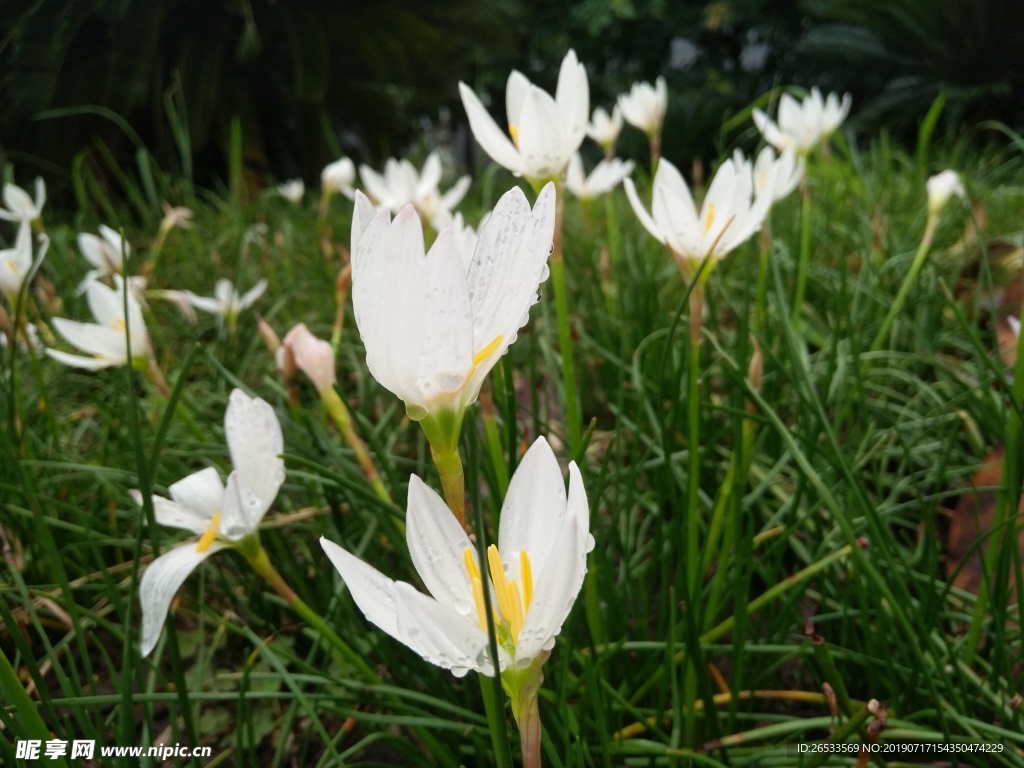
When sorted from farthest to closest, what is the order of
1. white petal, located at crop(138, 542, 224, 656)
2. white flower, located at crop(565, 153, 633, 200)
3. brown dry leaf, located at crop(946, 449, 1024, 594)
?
1. white flower, located at crop(565, 153, 633, 200)
2. brown dry leaf, located at crop(946, 449, 1024, 594)
3. white petal, located at crop(138, 542, 224, 656)

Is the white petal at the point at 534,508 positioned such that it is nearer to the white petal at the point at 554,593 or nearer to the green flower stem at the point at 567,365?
the white petal at the point at 554,593

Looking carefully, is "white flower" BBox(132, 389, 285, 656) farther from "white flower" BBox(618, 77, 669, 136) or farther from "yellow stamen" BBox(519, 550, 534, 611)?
"white flower" BBox(618, 77, 669, 136)

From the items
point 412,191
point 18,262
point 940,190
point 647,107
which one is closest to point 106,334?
point 18,262

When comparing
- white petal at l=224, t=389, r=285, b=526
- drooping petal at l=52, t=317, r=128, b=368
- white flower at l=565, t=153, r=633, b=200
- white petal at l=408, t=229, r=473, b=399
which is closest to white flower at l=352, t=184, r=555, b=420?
white petal at l=408, t=229, r=473, b=399

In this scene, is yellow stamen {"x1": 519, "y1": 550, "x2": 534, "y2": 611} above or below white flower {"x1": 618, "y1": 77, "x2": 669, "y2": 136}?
below

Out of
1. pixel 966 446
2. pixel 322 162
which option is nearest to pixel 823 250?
pixel 966 446

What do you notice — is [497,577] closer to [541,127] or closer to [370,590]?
[370,590]
